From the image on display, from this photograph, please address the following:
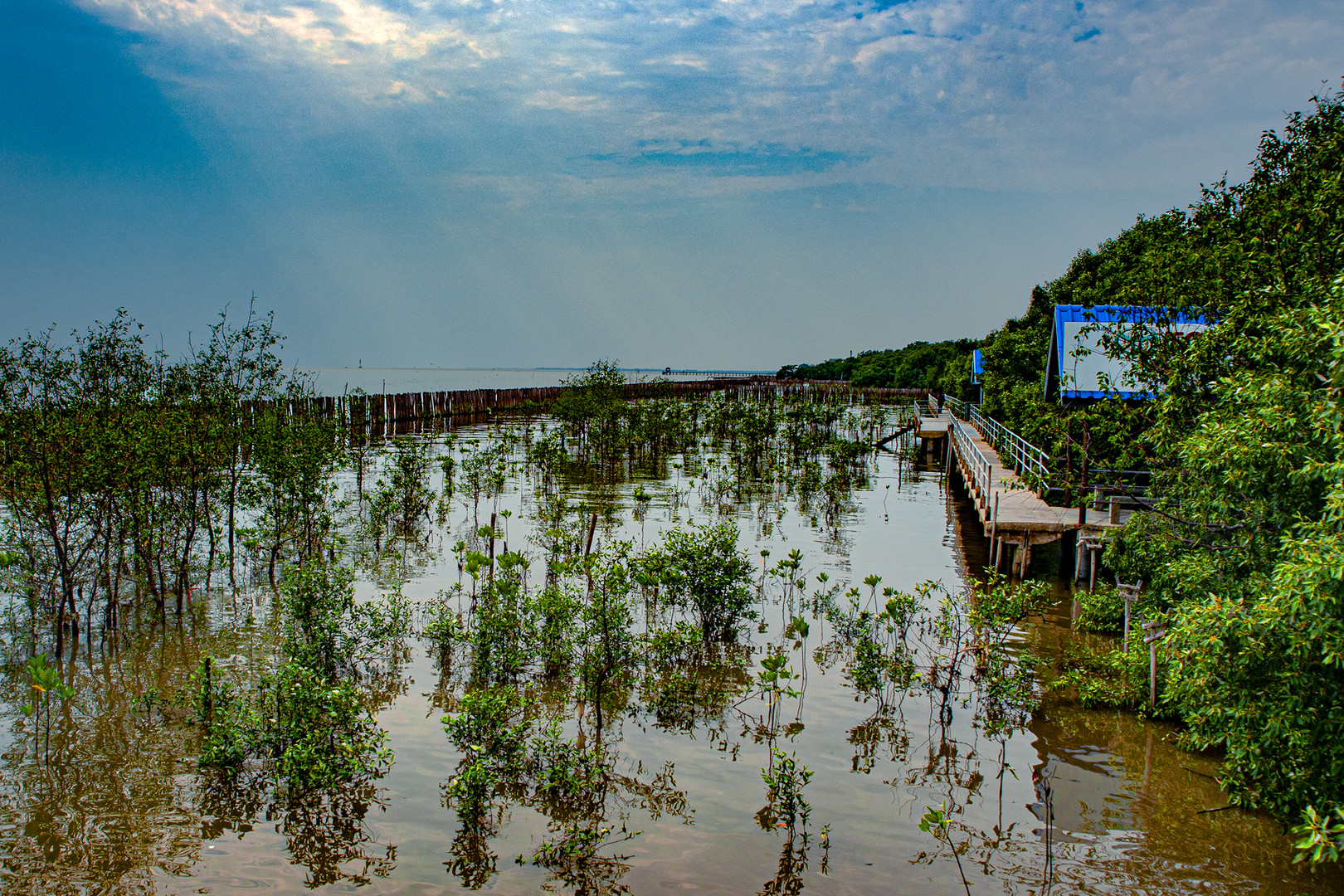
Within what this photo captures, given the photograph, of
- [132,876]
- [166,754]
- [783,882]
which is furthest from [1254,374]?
[166,754]

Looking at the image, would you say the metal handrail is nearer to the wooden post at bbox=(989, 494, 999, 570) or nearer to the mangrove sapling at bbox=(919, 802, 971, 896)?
the wooden post at bbox=(989, 494, 999, 570)

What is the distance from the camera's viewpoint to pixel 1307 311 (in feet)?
21.2

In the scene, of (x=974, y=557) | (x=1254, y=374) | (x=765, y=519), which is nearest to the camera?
(x=1254, y=374)

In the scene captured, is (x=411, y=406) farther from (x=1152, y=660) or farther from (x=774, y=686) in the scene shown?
(x=1152, y=660)

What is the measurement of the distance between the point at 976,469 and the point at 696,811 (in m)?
15.4

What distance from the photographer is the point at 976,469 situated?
68.3 feet

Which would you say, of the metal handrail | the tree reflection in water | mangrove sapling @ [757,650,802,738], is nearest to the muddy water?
the tree reflection in water

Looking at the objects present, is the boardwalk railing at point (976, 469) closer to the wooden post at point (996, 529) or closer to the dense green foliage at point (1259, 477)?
the wooden post at point (996, 529)

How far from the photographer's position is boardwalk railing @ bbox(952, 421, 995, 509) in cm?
1736

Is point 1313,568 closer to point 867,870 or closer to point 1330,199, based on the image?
point 867,870

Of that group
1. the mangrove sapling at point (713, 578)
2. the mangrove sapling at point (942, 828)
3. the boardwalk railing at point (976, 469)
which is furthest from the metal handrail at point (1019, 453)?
the mangrove sapling at point (942, 828)

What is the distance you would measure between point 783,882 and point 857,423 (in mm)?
38486

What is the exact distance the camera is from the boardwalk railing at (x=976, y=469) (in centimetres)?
1736

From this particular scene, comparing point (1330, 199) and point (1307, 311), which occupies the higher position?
→ point (1330, 199)
